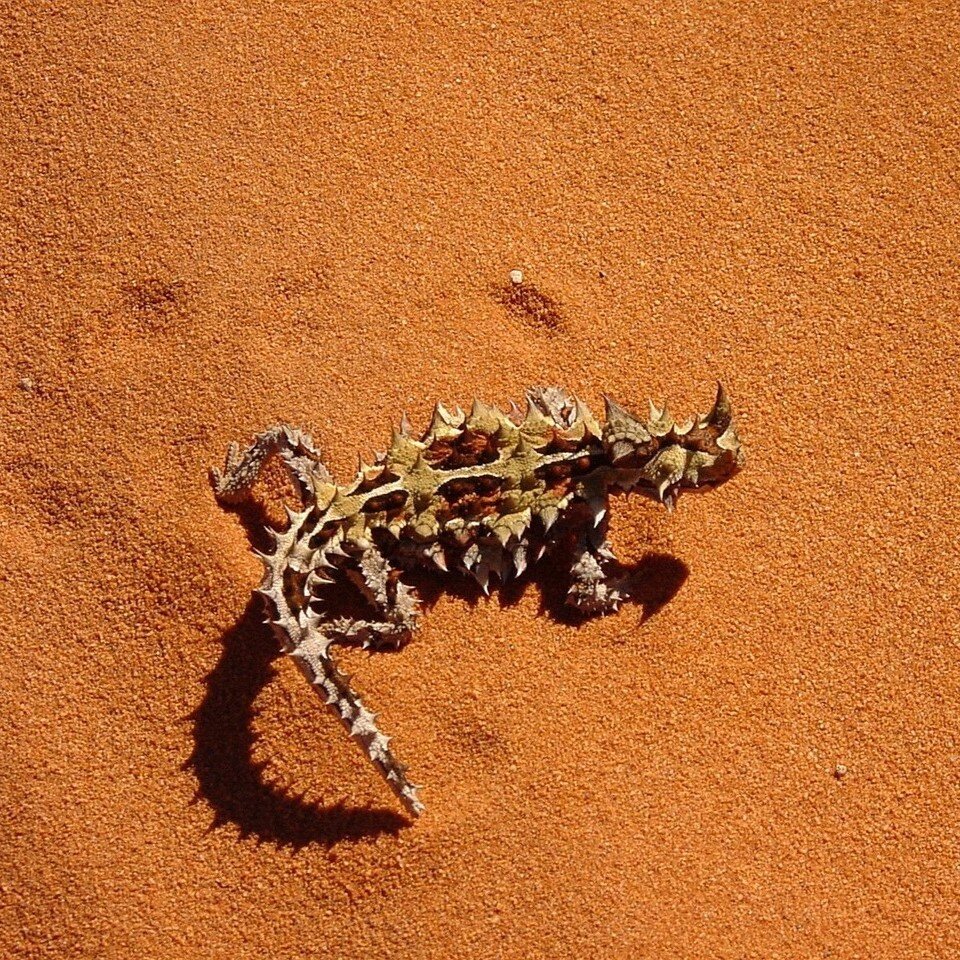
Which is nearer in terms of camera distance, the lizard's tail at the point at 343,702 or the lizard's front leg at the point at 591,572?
the lizard's tail at the point at 343,702


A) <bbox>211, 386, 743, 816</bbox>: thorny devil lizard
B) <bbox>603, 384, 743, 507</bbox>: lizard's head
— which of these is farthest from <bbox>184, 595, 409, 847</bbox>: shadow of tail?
<bbox>603, 384, 743, 507</bbox>: lizard's head

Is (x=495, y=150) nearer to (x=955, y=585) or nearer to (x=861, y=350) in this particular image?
(x=861, y=350)

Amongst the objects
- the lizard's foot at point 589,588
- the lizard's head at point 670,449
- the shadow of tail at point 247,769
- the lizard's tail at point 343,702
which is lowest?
the shadow of tail at point 247,769

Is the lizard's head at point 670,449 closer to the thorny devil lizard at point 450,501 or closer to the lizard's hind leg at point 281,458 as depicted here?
the thorny devil lizard at point 450,501

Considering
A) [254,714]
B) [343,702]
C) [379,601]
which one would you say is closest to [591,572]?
[379,601]

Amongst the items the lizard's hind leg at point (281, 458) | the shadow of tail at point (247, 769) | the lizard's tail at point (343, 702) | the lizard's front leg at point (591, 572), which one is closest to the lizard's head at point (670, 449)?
→ the lizard's front leg at point (591, 572)

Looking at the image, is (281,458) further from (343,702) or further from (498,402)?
(343,702)
